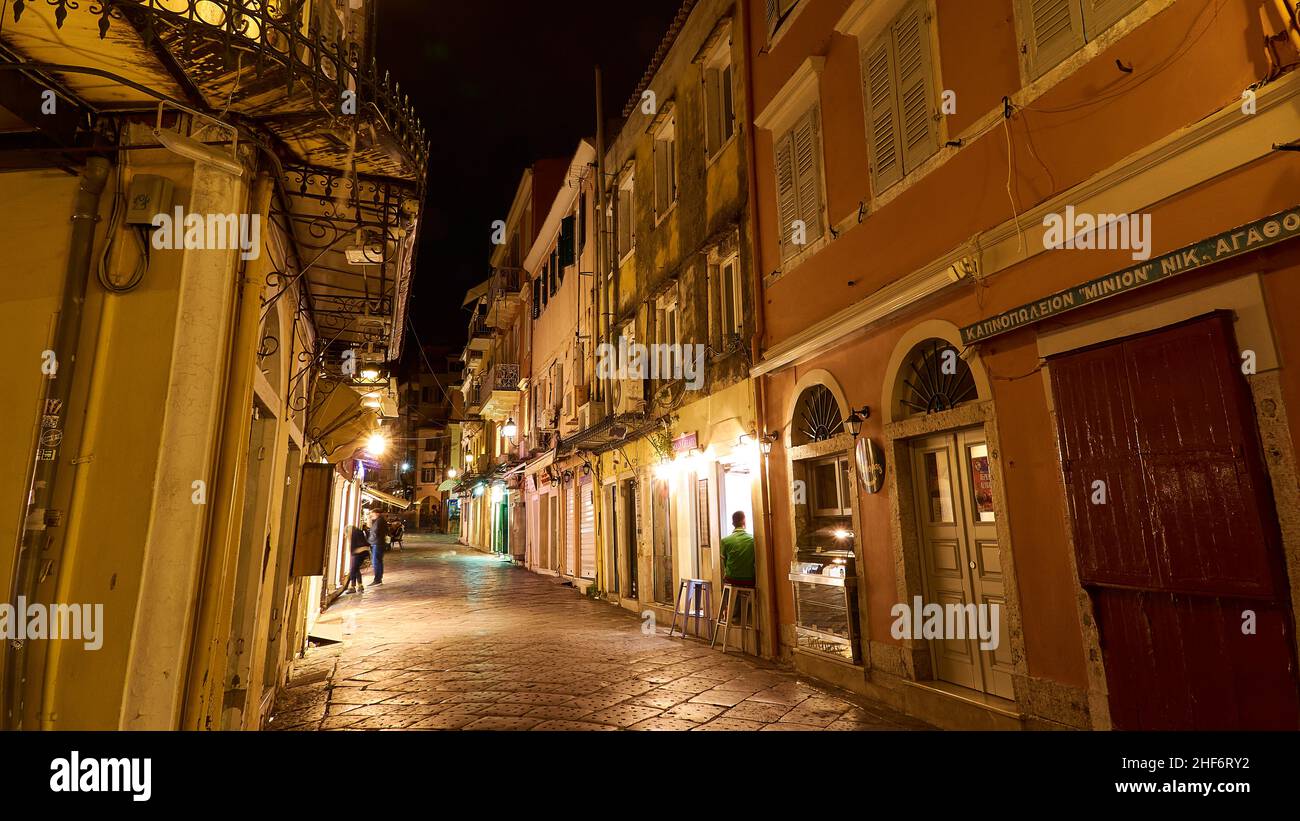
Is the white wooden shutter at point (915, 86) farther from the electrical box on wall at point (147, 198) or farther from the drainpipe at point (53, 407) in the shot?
the drainpipe at point (53, 407)

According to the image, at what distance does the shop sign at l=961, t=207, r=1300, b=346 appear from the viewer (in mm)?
3703

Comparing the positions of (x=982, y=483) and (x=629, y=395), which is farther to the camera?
(x=629, y=395)

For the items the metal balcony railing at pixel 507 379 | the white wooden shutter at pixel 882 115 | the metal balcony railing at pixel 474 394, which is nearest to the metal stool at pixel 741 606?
the white wooden shutter at pixel 882 115

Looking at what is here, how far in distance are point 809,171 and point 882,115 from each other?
60.1 inches

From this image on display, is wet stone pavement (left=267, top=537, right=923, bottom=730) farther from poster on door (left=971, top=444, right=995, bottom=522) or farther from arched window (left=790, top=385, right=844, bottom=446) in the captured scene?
arched window (left=790, top=385, right=844, bottom=446)

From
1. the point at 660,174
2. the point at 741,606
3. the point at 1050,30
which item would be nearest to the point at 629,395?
the point at 660,174

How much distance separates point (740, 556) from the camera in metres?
9.30

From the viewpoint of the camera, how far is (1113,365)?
4.66 metres

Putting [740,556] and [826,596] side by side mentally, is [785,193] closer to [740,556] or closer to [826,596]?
[740,556]

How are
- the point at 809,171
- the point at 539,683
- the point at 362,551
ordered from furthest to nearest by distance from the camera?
the point at 362,551
the point at 809,171
the point at 539,683

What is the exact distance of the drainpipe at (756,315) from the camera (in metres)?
9.09

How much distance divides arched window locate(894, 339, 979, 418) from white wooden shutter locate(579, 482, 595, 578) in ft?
37.6

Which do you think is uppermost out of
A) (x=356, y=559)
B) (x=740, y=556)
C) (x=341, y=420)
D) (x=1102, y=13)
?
(x=1102, y=13)

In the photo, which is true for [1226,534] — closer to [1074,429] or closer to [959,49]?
[1074,429]
